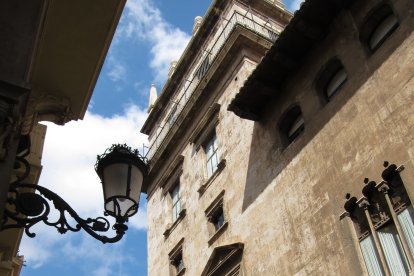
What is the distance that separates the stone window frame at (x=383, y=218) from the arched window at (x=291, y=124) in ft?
10.5

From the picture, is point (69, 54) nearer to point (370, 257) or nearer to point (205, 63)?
point (370, 257)

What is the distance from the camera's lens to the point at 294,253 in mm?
10539

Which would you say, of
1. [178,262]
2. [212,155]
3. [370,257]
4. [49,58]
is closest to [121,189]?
[49,58]

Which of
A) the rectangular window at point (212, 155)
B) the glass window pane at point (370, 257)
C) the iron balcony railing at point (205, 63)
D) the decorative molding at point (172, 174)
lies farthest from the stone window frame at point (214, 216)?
the glass window pane at point (370, 257)

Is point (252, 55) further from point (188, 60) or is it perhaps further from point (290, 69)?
point (188, 60)

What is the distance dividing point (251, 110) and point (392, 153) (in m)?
5.38

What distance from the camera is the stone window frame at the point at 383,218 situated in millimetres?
7996

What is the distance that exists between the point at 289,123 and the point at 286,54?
170cm

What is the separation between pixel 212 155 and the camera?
16781mm

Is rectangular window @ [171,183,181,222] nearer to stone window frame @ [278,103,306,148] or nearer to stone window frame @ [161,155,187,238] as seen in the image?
stone window frame @ [161,155,187,238]

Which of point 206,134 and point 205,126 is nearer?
point 206,134

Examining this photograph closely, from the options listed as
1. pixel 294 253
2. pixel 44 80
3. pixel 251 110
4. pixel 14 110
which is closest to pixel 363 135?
pixel 294 253

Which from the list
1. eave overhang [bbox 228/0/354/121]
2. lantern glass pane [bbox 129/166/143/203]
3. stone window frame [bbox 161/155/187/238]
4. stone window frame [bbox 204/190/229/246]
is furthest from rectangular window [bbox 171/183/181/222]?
lantern glass pane [bbox 129/166/143/203]

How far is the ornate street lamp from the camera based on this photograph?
147 inches
